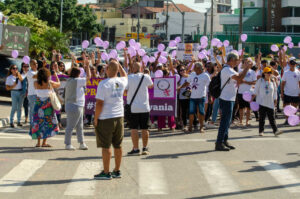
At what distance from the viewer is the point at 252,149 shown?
1235 cm

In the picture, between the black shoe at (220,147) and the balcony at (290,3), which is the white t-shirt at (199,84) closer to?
the black shoe at (220,147)

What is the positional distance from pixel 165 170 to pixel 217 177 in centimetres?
96

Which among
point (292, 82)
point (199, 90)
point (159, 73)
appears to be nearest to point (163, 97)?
point (159, 73)

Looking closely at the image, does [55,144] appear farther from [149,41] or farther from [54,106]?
[149,41]

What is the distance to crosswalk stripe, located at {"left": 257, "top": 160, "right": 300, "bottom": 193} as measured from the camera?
28.7 feet

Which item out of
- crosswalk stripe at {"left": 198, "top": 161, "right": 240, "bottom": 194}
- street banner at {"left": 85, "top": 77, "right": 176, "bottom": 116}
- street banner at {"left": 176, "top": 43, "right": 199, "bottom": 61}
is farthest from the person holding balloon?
street banner at {"left": 176, "top": 43, "right": 199, "bottom": 61}

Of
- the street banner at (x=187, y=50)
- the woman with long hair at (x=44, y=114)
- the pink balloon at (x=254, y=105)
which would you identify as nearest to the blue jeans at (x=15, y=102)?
the woman with long hair at (x=44, y=114)

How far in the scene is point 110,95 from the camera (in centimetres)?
897

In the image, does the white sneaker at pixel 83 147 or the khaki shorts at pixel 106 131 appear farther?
the white sneaker at pixel 83 147

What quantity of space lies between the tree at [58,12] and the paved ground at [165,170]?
5479 cm

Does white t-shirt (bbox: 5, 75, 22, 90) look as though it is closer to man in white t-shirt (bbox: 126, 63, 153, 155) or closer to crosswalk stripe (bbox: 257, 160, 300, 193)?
man in white t-shirt (bbox: 126, 63, 153, 155)

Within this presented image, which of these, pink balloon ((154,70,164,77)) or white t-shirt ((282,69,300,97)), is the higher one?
pink balloon ((154,70,164,77))

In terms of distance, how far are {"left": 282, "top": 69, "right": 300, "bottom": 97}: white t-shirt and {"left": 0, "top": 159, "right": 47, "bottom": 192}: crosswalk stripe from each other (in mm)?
8359

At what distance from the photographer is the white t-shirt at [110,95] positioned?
891 cm
